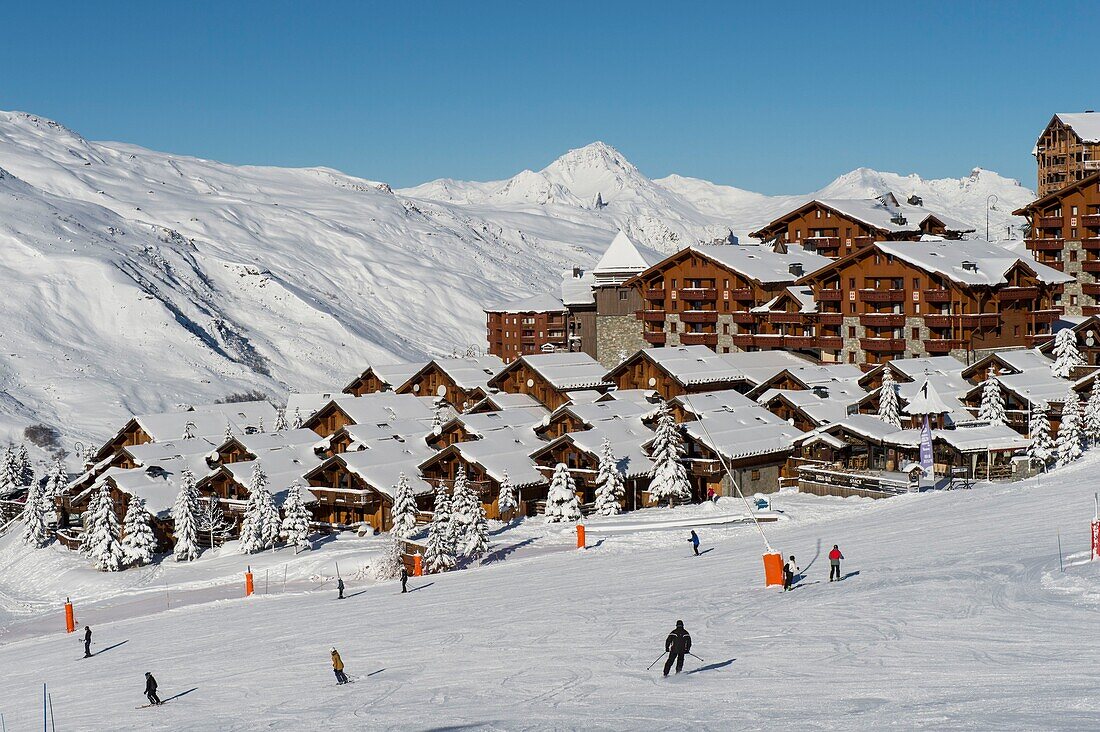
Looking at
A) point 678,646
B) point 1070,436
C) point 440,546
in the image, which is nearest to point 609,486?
point 440,546

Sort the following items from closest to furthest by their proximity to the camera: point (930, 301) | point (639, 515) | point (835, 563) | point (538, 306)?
point (835, 563), point (639, 515), point (930, 301), point (538, 306)

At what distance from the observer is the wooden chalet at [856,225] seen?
94750mm

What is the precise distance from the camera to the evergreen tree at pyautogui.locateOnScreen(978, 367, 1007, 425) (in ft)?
188

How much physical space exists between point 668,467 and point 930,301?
27950 millimetres

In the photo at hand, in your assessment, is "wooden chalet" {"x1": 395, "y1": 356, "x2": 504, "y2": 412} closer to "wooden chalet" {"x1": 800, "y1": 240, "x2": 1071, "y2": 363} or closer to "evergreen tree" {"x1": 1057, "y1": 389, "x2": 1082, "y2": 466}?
"wooden chalet" {"x1": 800, "y1": 240, "x2": 1071, "y2": 363}

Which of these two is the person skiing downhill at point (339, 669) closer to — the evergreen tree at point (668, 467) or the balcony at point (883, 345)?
the evergreen tree at point (668, 467)

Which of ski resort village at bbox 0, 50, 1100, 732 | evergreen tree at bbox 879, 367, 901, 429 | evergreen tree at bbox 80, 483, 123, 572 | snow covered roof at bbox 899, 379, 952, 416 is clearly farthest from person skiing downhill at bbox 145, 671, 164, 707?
evergreen tree at bbox 879, 367, 901, 429

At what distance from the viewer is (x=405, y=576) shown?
4028 centimetres

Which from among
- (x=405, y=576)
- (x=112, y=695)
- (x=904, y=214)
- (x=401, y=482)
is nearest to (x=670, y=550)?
(x=405, y=576)

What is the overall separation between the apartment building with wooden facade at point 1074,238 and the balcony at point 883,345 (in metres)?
18.9

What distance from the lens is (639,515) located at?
52.5 m

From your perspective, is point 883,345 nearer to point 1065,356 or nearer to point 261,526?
point 1065,356

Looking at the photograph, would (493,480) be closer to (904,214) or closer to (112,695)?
(112,695)

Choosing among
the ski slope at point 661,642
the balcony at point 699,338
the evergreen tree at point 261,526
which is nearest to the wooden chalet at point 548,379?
the balcony at point 699,338
